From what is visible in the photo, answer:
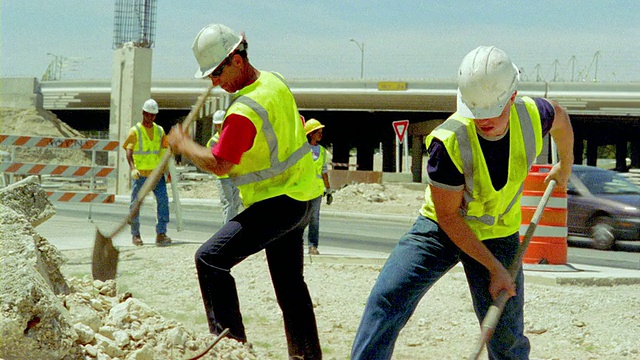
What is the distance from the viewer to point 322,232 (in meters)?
16.7

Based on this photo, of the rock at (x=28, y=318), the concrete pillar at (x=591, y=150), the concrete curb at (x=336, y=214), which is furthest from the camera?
the concrete pillar at (x=591, y=150)

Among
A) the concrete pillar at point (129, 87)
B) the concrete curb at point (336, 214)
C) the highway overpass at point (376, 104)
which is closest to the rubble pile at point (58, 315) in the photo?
the concrete curb at point (336, 214)

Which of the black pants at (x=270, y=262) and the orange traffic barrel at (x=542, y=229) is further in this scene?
the orange traffic barrel at (x=542, y=229)

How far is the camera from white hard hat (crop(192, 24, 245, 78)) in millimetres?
4973

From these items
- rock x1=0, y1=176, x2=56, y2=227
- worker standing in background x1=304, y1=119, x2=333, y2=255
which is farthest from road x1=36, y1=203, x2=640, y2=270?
rock x1=0, y1=176, x2=56, y2=227

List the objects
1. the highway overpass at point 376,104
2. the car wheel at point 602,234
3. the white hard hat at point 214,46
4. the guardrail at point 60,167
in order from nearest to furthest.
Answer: the white hard hat at point 214,46 → the guardrail at point 60,167 → the car wheel at point 602,234 → the highway overpass at point 376,104

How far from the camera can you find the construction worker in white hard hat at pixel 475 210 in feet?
12.7

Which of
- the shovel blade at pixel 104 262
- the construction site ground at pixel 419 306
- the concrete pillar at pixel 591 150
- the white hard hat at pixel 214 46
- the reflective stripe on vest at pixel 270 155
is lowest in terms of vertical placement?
the concrete pillar at pixel 591 150

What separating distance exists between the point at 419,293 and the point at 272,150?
4.18ft

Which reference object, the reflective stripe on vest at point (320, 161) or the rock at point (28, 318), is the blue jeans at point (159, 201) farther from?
the rock at point (28, 318)

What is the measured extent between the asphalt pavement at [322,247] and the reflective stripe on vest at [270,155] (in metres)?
2.07

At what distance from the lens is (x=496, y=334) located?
161 inches

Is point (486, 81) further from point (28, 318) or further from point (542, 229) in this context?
point (542, 229)

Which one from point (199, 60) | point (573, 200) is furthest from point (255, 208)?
point (573, 200)
